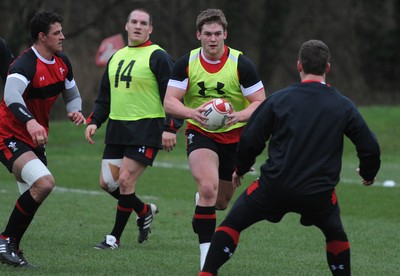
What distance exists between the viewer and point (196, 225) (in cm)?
753

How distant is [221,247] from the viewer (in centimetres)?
609

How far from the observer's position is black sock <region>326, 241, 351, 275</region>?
610 cm

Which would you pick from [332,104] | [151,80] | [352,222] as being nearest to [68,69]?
[151,80]

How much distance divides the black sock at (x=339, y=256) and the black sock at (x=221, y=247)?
0.64 metres

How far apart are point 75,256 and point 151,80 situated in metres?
1.87

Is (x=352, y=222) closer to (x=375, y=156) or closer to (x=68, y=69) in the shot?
(x=68, y=69)

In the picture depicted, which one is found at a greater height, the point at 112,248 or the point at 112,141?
the point at 112,141

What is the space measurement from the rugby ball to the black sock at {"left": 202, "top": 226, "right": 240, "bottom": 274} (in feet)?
4.91

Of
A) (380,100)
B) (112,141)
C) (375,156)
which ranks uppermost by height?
(375,156)

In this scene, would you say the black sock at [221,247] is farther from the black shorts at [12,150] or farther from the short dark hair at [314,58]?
the black shorts at [12,150]

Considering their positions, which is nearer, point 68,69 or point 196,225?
point 196,225

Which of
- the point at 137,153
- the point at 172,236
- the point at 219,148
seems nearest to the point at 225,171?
the point at 219,148

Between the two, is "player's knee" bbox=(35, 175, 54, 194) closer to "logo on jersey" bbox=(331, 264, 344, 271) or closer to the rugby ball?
the rugby ball

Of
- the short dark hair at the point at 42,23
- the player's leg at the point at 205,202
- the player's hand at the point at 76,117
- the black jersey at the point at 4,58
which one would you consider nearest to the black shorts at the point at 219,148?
the player's leg at the point at 205,202
